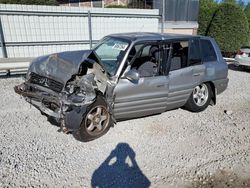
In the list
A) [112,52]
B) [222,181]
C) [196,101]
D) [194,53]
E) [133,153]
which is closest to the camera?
[222,181]

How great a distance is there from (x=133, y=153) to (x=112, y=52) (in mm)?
1986

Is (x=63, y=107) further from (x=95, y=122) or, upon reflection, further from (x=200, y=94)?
(x=200, y=94)

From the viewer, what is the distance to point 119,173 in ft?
10.4

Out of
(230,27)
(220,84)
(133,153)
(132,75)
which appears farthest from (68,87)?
(230,27)

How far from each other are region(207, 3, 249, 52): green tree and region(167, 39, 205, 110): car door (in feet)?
35.9

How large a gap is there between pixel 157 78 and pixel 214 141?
4.91 ft

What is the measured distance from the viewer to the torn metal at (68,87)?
3.56 m

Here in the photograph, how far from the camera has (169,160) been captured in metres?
3.51

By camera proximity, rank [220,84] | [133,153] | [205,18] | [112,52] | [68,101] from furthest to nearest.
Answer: [205,18], [220,84], [112,52], [133,153], [68,101]

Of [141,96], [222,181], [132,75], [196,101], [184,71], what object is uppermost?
[132,75]

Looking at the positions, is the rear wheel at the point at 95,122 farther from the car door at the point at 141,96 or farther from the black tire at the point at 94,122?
the car door at the point at 141,96

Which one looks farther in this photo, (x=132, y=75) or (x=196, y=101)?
(x=196, y=101)

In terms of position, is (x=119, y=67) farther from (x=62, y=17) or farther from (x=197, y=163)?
(x=62, y=17)

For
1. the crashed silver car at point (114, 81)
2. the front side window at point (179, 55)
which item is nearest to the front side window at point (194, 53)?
Result: the crashed silver car at point (114, 81)
